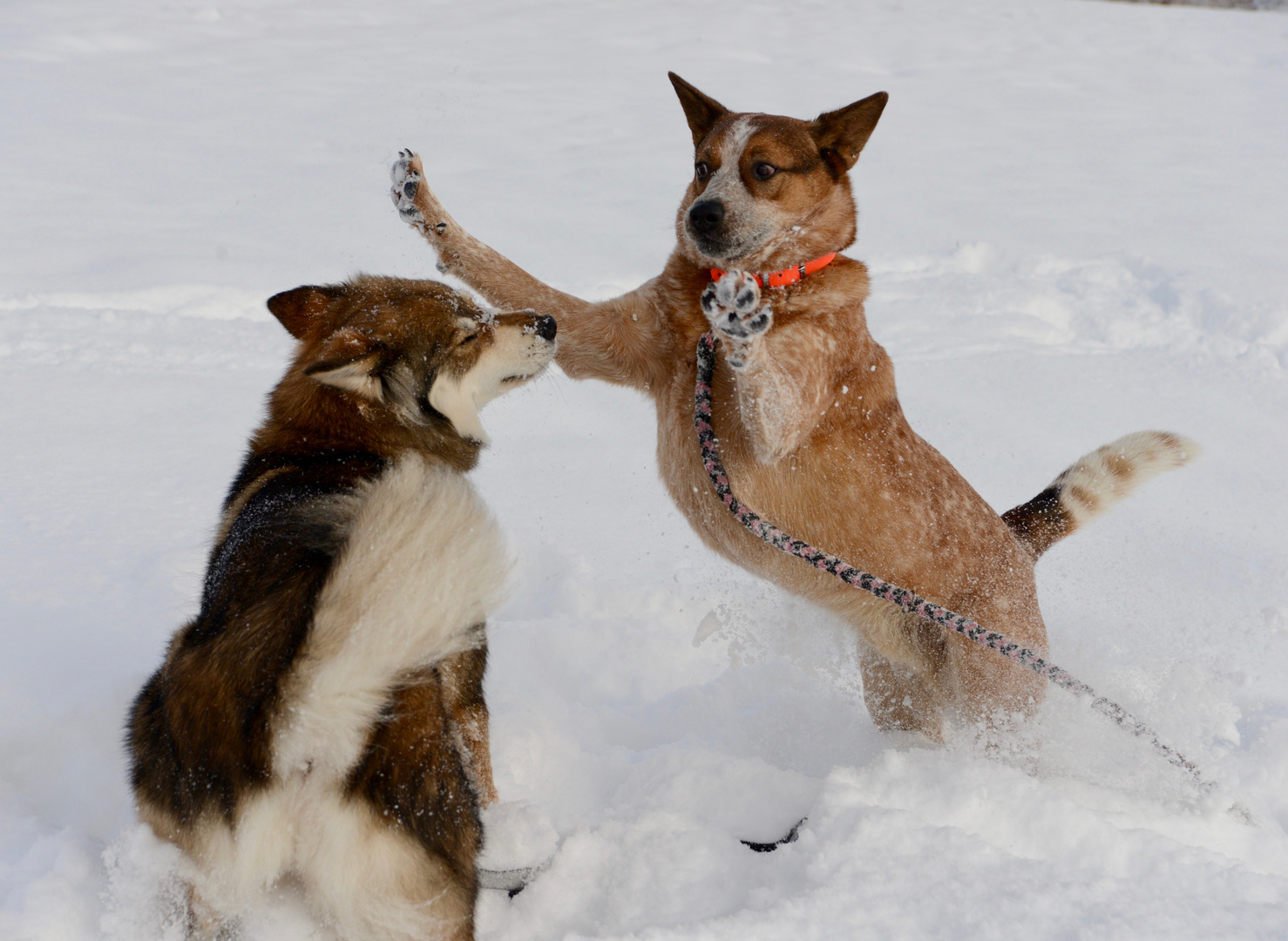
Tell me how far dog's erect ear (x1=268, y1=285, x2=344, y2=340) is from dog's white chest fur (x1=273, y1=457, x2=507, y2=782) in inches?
38.1

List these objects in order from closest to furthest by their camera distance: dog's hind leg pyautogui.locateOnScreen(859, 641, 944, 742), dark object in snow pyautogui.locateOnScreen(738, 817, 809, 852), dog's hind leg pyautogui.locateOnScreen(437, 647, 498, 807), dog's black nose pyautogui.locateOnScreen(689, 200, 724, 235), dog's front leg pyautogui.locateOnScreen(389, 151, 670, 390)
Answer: dog's hind leg pyautogui.locateOnScreen(437, 647, 498, 807) → dark object in snow pyautogui.locateOnScreen(738, 817, 809, 852) → dog's black nose pyautogui.locateOnScreen(689, 200, 724, 235) → dog's front leg pyautogui.locateOnScreen(389, 151, 670, 390) → dog's hind leg pyautogui.locateOnScreen(859, 641, 944, 742)

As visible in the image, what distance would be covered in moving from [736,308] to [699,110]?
111cm

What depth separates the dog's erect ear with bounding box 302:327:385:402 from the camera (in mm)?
1938

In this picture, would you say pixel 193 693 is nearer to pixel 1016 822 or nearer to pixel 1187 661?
pixel 1016 822

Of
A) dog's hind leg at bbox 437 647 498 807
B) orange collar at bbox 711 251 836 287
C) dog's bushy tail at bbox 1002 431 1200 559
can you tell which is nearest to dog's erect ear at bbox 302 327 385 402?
dog's hind leg at bbox 437 647 498 807

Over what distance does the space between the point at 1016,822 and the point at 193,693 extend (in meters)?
2.08

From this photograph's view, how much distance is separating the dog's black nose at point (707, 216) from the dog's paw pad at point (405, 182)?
0.94m

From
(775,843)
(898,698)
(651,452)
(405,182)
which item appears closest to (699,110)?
(405,182)

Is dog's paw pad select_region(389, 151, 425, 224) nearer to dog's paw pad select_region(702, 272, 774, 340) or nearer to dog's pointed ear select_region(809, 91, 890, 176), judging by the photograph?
dog's paw pad select_region(702, 272, 774, 340)

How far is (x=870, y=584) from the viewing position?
2682 millimetres

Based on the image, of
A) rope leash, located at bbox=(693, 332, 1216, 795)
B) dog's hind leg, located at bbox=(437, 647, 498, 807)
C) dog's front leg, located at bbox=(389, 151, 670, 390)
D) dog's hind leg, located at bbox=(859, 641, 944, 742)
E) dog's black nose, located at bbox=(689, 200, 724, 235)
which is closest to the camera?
dog's hind leg, located at bbox=(437, 647, 498, 807)

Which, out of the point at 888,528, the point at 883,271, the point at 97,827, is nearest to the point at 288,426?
the point at 97,827

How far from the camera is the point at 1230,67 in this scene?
38.5 feet

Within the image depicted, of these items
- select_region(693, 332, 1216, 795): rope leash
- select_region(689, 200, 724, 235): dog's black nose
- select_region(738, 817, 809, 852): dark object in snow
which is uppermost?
select_region(689, 200, 724, 235): dog's black nose
